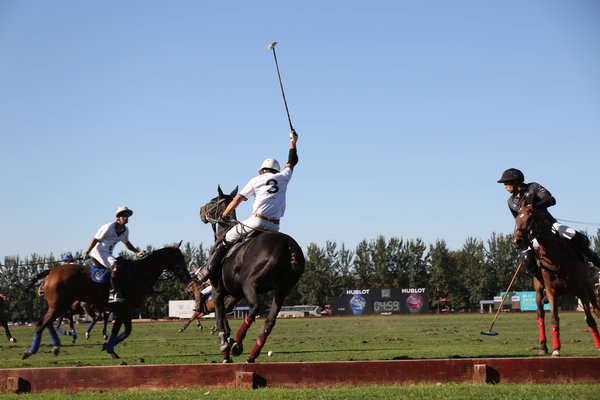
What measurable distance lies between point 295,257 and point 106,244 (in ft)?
20.7

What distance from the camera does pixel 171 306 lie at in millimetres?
96938

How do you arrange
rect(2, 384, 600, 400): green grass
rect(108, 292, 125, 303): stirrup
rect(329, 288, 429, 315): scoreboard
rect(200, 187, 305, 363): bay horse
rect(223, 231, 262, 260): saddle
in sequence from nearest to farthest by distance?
rect(2, 384, 600, 400): green grass, rect(200, 187, 305, 363): bay horse, rect(223, 231, 262, 260): saddle, rect(108, 292, 125, 303): stirrup, rect(329, 288, 429, 315): scoreboard

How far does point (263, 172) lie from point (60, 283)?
5.76 meters

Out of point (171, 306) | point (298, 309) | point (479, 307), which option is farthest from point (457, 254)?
point (171, 306)

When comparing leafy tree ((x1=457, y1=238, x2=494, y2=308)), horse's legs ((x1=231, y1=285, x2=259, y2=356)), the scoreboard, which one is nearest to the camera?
horse's legs ((x1=231, y1=285, x2=259, y2=356))

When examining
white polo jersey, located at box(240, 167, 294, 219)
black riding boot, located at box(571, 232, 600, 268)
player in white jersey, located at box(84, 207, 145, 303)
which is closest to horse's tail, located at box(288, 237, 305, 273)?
white polo jersey, located at box(240, 167, 294, 219)

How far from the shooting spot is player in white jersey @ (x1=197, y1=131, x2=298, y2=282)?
494 inches

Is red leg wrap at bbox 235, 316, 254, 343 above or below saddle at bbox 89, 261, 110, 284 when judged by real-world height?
below

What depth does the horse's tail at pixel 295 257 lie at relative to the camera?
11.7m

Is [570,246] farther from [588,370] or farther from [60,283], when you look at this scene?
[60,283]

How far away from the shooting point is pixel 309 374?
30.3 feet

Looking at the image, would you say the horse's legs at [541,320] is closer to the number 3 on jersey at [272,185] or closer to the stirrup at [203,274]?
the number 3 on jersey at [272,185]

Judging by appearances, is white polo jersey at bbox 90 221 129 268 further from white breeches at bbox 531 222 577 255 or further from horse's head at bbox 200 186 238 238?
white breeches at bbox 531 222 577 255

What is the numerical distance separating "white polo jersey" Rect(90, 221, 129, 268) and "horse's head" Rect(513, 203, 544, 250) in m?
8.40
